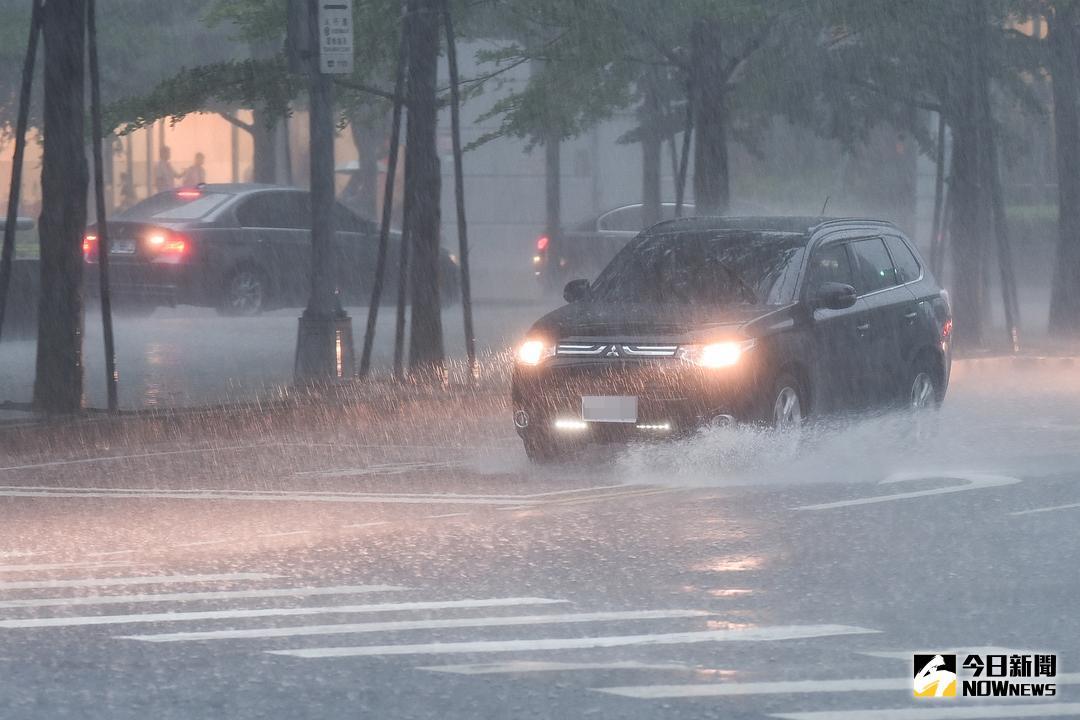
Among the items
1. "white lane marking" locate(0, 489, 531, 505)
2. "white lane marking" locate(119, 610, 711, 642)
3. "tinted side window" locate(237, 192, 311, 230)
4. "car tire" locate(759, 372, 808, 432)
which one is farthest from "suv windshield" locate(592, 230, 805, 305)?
"tinted side window" locate(237, 192, 311, 230)

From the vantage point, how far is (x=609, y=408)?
12.1 meters

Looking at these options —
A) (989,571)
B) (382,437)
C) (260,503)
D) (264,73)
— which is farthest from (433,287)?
(989,571)

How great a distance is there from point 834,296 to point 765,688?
6.86 metres

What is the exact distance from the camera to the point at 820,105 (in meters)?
26.5

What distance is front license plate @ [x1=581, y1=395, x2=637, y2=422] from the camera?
12.1 metres

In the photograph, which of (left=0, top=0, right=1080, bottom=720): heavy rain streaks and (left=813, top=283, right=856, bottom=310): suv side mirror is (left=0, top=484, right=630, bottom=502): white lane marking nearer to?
(left=0, top=0, right=1080, bottom=720): heavy rain streaks

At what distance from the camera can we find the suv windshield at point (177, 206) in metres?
24.2

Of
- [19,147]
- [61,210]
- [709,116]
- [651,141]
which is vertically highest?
[651,141]

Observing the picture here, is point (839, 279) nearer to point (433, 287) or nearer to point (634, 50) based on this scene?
point (433, 287)

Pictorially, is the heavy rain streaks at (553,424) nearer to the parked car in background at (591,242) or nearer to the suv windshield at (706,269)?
the suv windshield at (706,269)

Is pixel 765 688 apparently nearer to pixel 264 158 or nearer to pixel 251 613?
pixel 251 613

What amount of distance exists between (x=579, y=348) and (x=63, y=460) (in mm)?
3508

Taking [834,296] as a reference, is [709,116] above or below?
above

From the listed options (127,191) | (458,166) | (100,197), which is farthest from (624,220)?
(127,191)
